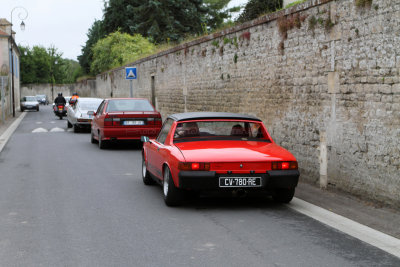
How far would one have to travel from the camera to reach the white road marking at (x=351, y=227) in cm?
534

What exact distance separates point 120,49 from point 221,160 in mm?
44755

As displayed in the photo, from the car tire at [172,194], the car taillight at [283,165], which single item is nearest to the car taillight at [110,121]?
the car tire at [172,194]

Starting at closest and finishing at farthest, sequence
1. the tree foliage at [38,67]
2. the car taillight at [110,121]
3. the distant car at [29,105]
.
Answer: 1. the car taillight at [110,121]
2. the distant car at [29,105]
3. the tree foliage at [38,67]

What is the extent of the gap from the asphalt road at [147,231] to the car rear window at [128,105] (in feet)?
21.0

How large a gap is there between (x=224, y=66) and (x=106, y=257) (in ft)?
35.3

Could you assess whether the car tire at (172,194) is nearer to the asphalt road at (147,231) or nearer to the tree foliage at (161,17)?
the asphalt road at (147,231)

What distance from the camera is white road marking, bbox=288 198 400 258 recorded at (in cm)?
534

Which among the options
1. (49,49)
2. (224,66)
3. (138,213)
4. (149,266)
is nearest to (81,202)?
(138,213)

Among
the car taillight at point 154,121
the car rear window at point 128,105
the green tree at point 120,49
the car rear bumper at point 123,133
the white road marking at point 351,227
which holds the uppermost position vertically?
the green tree at point 120,49

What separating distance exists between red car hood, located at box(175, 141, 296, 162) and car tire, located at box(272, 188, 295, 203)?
51 cm

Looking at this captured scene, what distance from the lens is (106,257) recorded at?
493 centimetres

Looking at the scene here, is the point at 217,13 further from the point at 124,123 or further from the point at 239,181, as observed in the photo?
the point at 239,181

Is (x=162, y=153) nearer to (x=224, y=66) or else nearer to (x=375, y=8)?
(x=375, y=8)

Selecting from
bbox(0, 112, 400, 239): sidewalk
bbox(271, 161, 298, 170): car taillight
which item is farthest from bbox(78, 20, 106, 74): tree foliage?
bbox(271, 161, 298, 170): car taillight
